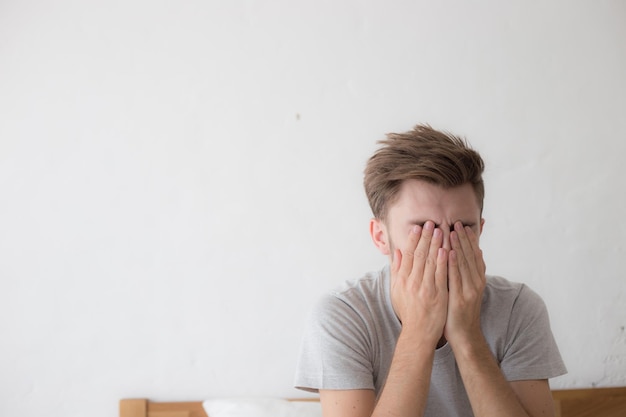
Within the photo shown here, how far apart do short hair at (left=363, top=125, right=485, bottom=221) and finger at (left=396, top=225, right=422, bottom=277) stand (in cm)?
9

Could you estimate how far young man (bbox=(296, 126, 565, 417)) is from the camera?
49.8 inches

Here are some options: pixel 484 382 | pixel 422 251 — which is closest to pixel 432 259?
pixel 422 251

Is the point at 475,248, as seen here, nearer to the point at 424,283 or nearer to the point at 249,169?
the point at 424,283

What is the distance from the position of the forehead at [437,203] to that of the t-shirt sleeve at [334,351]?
0.76ft

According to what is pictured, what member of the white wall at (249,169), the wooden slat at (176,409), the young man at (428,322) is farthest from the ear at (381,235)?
the wooden slat at (176,409)

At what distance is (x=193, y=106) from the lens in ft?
6.20

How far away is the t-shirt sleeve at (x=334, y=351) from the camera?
1280 millimetres

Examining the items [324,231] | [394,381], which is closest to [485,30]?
[324,231]

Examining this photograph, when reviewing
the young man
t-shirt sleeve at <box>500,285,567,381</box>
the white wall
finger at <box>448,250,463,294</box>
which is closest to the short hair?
the young man

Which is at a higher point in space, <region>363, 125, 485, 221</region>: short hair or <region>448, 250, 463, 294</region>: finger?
<region>363, 125, 485, 221</region>: short hair

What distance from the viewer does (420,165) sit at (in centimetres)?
133

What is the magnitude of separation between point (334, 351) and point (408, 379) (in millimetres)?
154

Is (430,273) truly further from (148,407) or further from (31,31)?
(31,31)

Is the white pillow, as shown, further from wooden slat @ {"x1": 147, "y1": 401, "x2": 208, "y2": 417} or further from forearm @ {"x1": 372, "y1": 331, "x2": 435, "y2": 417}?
forearm @ {"x1": 372, "y1": 331, "x2": 435, "y2": 417}
